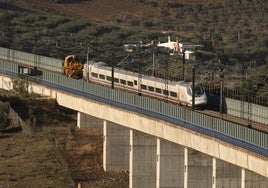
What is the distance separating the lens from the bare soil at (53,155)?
7650 centimetres

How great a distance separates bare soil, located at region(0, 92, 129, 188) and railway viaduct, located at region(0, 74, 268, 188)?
2.09m

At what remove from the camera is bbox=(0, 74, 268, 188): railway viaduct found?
2290 inches

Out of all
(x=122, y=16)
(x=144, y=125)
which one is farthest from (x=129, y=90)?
(x=122, y=16)

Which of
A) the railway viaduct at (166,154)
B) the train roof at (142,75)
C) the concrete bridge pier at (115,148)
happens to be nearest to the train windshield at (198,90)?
the train roof at (142,75)

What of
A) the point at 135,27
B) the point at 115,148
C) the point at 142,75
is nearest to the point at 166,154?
the point at 115,148

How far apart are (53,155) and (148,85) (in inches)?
350

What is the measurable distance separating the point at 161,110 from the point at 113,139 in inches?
442

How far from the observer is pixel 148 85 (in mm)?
80188

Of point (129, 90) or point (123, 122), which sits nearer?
point (123, 122)

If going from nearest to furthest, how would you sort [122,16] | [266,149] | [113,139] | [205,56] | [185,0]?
[266,149] < [113,139] < [205,56] < [122,16] < [185,0]

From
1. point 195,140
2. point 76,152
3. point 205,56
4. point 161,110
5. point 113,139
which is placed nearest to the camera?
point 195,140

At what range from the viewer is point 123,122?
74.1 metres

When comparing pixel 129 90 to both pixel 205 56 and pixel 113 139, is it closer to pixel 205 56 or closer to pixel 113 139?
pixel 113 139

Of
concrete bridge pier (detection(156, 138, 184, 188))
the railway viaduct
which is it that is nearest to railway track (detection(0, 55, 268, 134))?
the railway viaduct
